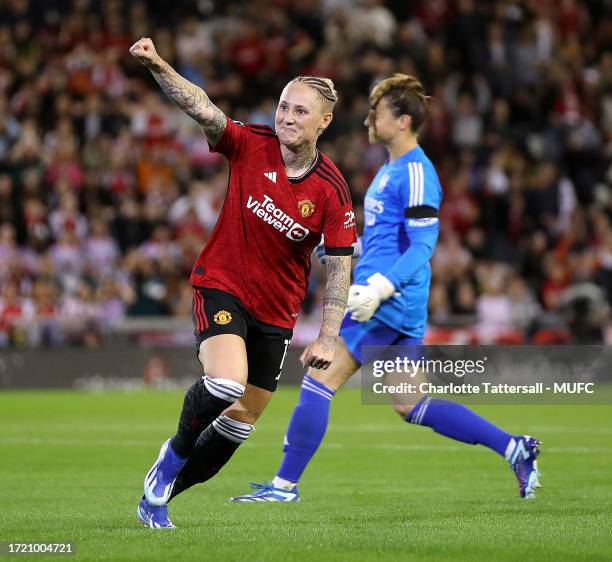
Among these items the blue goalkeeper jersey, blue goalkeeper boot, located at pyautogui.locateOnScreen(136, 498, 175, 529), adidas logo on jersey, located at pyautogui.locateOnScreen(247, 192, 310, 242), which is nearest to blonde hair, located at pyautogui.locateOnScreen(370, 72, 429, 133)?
the blue goalkeeper jersey

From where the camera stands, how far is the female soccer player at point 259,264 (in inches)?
254

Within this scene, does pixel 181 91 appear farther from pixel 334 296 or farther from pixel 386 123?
pixel 386 123

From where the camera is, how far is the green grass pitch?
5832 millimetres

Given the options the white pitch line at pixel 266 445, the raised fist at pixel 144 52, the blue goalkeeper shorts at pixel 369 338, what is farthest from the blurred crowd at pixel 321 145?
the raised fist at pixel 144 52

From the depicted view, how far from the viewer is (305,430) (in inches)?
318

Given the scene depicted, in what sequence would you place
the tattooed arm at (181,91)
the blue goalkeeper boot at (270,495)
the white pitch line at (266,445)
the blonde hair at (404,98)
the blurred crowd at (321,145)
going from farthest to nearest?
the blurred crowd at (321,145)
the white pitch line at (266,445)
the blonde hair at (404,98)
the blue goalkeeper boot at (270,495)
the tattooed arm at (181,91)

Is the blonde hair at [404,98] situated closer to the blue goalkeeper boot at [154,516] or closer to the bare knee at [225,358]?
the bare knee at [225,358]

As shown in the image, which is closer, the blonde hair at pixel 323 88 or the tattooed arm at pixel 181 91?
the tattooed arm at pixel 181 91

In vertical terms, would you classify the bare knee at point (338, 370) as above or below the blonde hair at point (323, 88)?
below

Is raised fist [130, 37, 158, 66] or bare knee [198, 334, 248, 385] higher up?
raised fist [130, 37, 158, 66]

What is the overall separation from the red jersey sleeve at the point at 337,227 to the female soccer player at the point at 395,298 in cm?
141

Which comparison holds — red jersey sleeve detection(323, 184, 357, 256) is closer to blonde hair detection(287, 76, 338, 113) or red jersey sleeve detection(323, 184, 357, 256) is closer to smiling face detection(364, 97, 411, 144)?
blonde hair detection(287, 76, 338, 113)

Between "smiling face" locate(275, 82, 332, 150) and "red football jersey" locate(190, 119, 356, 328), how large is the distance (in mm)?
136

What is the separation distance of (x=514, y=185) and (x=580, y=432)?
9.99 metres
